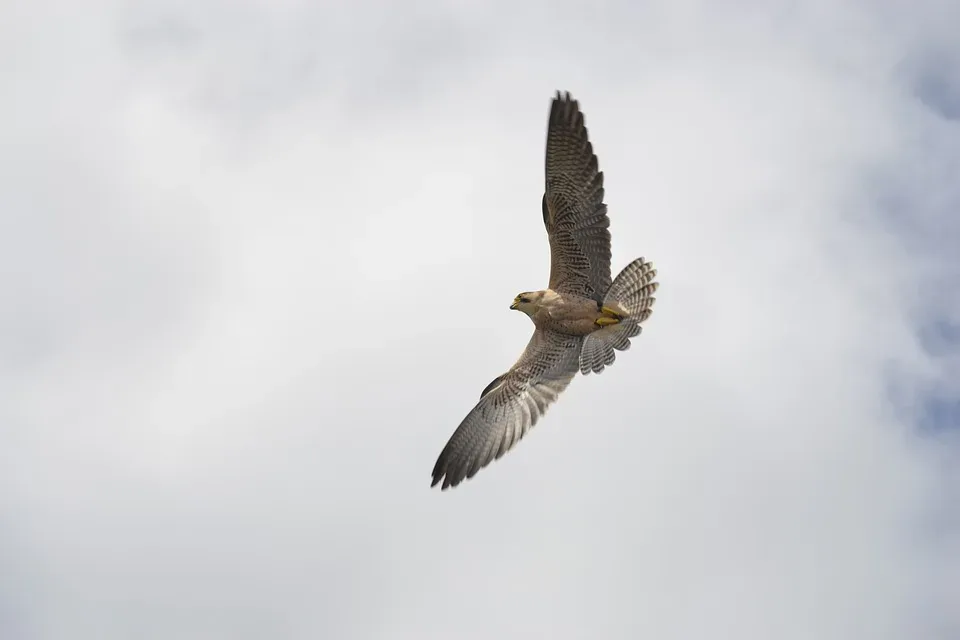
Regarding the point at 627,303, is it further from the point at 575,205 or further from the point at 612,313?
the point at 575,205

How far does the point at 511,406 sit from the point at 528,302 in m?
1.89

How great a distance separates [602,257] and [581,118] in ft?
7.51

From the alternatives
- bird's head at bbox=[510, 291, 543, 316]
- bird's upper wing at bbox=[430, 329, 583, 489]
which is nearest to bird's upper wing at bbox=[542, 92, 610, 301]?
bird's head at bbox=[510, 291, 543, 316]

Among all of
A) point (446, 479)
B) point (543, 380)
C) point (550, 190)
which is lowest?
point (446, 479)

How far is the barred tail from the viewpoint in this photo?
19031mm

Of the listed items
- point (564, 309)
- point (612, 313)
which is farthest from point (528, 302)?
point (612, 313)

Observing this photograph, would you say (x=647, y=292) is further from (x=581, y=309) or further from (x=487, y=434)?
(x=487, y=434)

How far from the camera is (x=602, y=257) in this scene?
63.1ft

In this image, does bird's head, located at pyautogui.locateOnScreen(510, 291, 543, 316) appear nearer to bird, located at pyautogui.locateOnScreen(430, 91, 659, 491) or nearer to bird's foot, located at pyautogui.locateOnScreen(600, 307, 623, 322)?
bird, located at pyautogui.locateOnScreen(430, 91, 659, 491)

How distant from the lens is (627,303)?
62.7ft

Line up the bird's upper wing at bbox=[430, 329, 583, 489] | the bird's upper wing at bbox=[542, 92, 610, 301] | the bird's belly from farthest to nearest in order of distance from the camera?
the bird's upper wing at bbox=[430, 329, 583, 489]
the bird's belly
the bird's upper wing at bbox=[542, 92, 610, 301]

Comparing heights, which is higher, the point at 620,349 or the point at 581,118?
the point at 581,118

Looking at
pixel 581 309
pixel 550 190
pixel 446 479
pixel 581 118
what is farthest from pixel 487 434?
pixel 581 118

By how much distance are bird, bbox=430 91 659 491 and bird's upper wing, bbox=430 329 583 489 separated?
17mm
